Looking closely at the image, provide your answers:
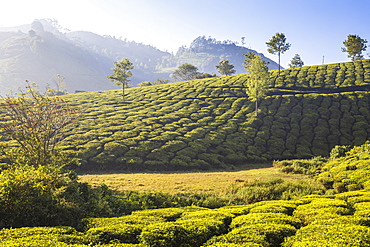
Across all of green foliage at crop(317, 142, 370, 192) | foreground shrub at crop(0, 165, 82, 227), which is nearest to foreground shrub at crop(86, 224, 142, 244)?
foreground shrub at crop(0, 165, 82, 227)

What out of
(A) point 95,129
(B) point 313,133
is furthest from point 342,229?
(A) point 95,129

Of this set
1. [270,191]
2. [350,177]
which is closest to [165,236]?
[270,191]

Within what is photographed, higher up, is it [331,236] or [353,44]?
[353,44]

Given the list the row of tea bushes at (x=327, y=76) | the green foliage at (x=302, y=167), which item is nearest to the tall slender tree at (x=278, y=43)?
the row of tea bushes at (x=327, y=76)

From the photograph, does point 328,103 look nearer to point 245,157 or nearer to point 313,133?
point 313,133

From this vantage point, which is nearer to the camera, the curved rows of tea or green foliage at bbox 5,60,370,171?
the curved rows of tea

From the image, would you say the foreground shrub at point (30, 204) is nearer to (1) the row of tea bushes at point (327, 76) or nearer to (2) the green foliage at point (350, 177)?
(2) the green foliage at point (350, 177)

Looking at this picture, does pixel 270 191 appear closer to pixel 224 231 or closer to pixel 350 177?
pixel 350 177

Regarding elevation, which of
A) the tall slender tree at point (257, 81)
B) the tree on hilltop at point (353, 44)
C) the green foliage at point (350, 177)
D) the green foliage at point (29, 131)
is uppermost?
the tree on hilltop at point (353, 44)

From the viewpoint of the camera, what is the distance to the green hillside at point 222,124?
39.4m

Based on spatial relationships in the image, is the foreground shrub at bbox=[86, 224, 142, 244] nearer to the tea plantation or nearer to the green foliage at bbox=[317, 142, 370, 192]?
the tea plantation

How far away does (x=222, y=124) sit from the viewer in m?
52.7

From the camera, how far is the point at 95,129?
49.6 m

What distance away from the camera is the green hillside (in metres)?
39.4
